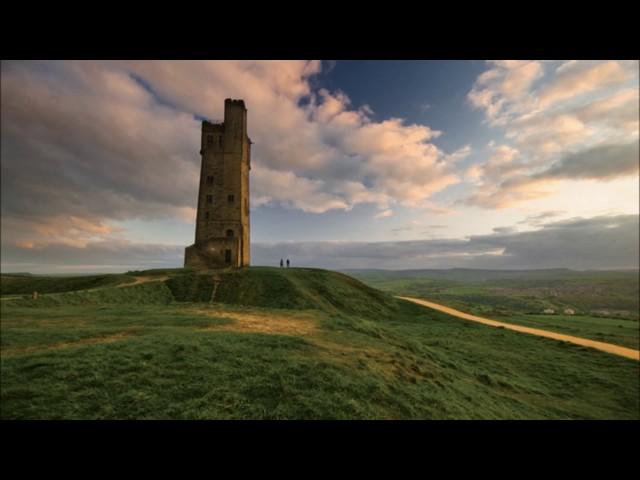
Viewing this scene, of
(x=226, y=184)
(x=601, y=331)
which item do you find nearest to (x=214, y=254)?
A: (x=226, y=184)

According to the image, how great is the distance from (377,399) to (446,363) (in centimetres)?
1043

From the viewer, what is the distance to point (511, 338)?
92.1 ft

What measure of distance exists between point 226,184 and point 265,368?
41960 mm

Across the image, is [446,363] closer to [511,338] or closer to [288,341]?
[288,341]

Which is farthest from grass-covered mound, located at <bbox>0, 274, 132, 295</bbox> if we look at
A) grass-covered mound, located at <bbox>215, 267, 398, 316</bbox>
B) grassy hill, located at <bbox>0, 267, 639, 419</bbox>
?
grass-covered mound, located at <bbox>215, 267, 398, 316</bbox>

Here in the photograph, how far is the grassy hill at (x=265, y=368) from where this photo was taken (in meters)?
8.20

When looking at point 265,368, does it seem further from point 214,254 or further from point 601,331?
point 601,331

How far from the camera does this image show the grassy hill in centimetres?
820
